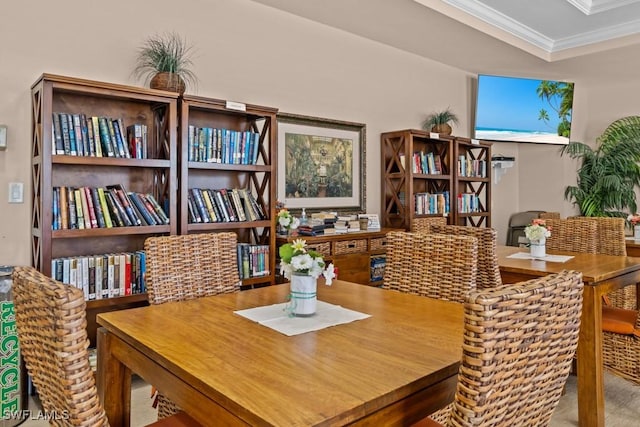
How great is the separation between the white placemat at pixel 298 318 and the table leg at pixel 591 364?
1.31 meters

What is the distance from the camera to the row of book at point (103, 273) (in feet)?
8.36

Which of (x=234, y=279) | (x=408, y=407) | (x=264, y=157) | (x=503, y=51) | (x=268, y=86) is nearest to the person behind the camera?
(x=408, y=407)

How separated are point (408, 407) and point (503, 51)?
4720 millimetres

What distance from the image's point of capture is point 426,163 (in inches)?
187

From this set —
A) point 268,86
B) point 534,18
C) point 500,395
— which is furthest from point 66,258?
point 534,18

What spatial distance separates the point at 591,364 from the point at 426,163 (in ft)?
9.28

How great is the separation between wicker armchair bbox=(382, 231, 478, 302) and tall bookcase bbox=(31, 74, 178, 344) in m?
1.50

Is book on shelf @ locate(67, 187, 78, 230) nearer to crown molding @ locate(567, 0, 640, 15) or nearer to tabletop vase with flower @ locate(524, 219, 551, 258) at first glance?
tabletop vase with flower @ locate(524, 219, 551, 258)

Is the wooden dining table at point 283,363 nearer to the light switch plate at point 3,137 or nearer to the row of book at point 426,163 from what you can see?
the light switch plate at point 3,137

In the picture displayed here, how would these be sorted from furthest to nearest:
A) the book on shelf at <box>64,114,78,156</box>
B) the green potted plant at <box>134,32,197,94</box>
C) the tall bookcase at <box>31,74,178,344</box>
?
the green potted plant at <box>134,32,197,94</box>, the book on shelf at <box>64,114,78,156</box>, the tall bookcase at <box>31,74,178,344</box>

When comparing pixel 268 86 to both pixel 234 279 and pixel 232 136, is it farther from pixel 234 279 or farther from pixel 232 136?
pixel 234 279

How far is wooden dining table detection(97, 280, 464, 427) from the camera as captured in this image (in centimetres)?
93

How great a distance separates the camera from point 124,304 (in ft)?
9.37

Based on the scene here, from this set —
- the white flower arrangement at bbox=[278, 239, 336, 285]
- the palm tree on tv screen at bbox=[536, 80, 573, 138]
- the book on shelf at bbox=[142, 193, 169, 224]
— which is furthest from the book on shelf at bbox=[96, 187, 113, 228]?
the palm tree on tv screen at bbox=[536, 80, 573, 138]
